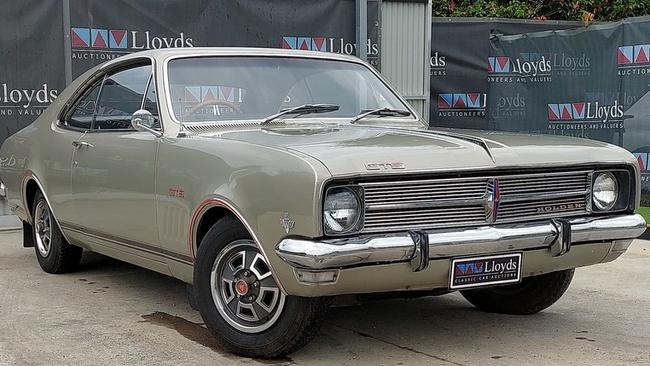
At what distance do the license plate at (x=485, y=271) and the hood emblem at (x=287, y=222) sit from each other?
79cm

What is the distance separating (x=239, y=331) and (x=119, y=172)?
1508 mm

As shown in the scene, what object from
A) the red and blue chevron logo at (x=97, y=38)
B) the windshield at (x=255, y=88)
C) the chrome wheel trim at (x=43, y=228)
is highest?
the red and blue chevron logo at (x=97, y=38)

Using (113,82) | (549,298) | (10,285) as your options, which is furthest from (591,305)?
(10,285)

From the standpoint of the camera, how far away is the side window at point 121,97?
5461mm

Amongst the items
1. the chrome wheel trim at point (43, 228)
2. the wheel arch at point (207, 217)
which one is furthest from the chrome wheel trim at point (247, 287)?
the chrome wheel trim at point (43, 228)

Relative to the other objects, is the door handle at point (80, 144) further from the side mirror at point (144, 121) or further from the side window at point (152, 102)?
the side mirror at point (144, 121)

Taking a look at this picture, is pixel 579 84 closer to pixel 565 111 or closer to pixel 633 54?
pixel 565 111

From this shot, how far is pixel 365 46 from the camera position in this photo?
10.5 meters

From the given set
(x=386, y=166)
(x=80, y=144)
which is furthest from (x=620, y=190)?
(x=80, y=144)

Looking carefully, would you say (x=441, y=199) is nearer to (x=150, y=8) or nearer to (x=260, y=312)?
(x=260, y=312)

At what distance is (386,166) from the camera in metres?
3.93

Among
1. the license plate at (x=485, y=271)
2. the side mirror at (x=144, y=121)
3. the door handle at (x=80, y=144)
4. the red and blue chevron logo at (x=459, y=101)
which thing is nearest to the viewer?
the license plate at (x=485, y=271)

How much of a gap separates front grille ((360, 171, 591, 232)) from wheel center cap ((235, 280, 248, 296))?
0.74 meters

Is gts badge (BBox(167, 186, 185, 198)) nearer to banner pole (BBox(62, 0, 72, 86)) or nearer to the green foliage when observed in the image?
banner pole (BBox(62, 0, 72, 86))
